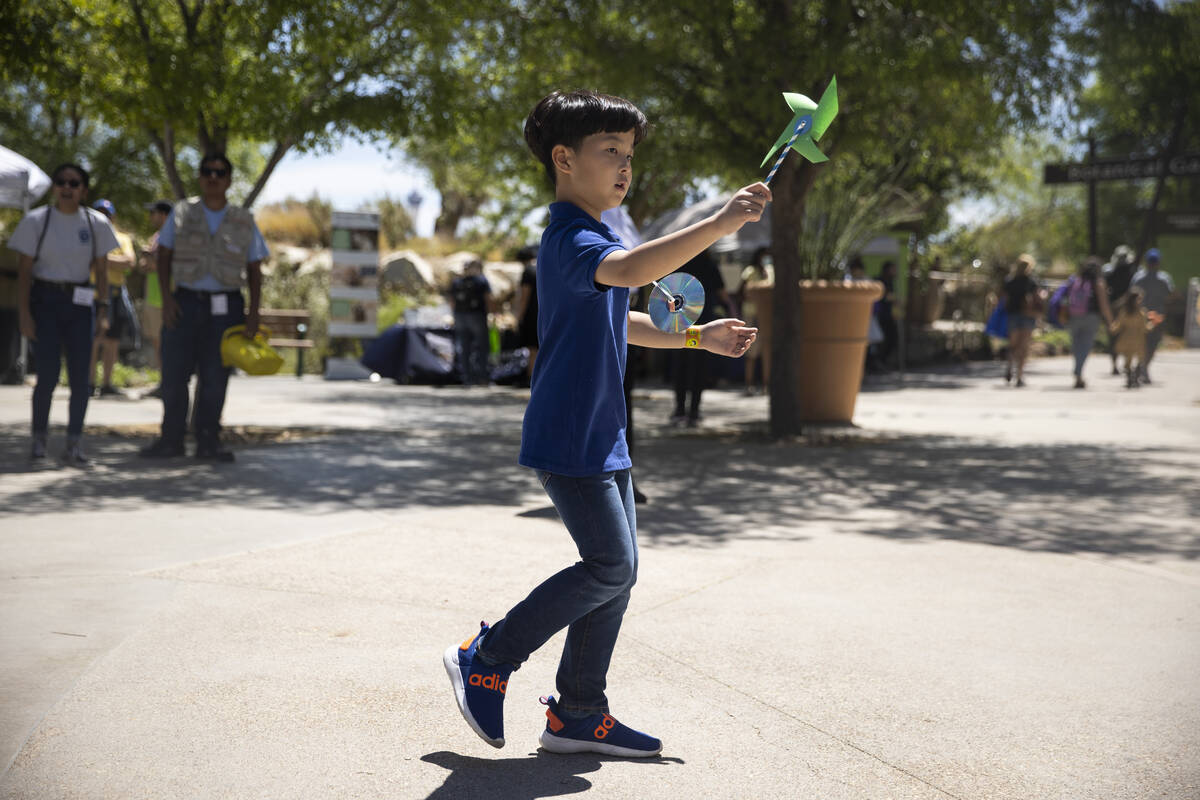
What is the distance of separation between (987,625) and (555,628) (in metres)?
2.10

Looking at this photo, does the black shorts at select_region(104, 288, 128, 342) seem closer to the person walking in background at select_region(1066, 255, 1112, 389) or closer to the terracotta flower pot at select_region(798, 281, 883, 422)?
the terracotta flower pot at select_region(798, 281, 883, 422)

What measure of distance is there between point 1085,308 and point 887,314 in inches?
150

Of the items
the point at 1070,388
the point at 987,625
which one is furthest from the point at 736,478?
the point at 1070,388

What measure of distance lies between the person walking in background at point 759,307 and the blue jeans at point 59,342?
4.27 meters

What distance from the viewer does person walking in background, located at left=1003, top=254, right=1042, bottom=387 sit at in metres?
17.1

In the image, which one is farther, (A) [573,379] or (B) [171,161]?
(B) [171,161]

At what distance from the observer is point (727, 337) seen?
2.93m

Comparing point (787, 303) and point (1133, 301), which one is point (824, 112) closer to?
point (787, 303)

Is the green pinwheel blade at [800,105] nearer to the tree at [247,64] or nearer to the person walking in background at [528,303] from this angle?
the tree at [247,64]

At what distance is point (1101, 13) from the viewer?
955 cm

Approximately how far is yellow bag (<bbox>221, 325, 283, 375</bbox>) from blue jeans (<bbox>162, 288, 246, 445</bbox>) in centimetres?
9

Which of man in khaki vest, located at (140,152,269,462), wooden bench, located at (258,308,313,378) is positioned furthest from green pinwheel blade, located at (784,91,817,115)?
wooden bench, located at (258,308,313,378)

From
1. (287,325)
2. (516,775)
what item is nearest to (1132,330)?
(287,325)

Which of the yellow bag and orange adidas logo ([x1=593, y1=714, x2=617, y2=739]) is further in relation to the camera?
the yellow bag
